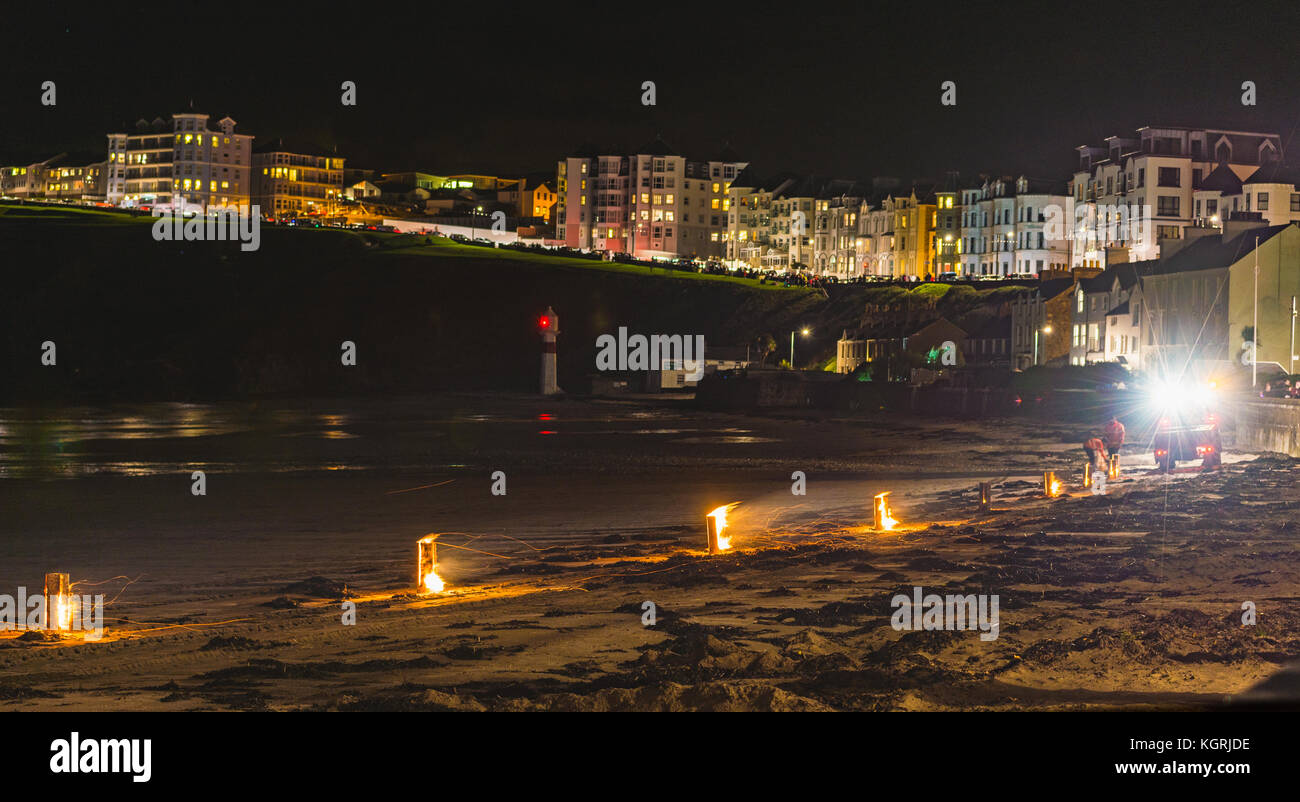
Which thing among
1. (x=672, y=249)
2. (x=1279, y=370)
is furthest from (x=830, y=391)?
(x=672, y=249)

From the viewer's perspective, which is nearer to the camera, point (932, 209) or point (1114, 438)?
point (1114, 438)

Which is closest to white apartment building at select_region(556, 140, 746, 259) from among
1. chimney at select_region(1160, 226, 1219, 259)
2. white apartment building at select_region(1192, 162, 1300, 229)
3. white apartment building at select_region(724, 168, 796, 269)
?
white apartment building at select_region(724, 168, 796, 269)

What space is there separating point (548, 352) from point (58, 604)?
93181 mm

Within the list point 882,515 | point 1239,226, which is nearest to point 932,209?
point 1239,226

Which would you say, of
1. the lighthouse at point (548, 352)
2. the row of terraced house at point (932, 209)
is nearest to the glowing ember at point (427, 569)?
the row of terraced house at point (932, 209)

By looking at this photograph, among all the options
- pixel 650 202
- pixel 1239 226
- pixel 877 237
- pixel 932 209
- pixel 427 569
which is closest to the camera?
pixel 427 569

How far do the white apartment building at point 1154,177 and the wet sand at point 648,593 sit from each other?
7024 cm

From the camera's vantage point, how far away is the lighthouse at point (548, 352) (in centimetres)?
10606

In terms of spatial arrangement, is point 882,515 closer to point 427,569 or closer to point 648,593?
point 648,593

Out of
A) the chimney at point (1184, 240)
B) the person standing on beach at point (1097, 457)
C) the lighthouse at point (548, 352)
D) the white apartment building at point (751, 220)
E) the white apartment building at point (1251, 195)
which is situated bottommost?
the person standing on beach at point (1097, 457)

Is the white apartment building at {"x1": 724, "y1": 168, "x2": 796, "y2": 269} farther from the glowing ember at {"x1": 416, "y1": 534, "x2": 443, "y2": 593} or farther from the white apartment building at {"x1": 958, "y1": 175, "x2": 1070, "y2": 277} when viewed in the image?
the glowing ember at {"x1": 416, "y1": 534, "x2": 443, "y2": 593}

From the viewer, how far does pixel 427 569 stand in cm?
1708

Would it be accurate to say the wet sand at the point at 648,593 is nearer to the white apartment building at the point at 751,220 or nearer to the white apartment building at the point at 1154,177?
the white apartment building at the point at 1154,177
